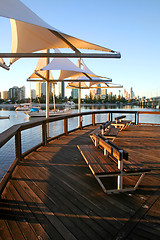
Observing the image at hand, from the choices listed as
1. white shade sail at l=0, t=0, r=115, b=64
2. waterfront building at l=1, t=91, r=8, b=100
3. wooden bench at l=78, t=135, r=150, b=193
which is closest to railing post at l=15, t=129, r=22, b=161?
wooden bench at l=78, t=135, r=150, b=193

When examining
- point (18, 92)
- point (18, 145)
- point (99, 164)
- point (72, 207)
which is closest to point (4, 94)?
point (18, 92)

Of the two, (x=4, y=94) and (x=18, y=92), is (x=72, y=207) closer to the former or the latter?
(x=18, y=92)

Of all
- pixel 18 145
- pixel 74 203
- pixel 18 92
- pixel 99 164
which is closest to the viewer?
pixel 74 203

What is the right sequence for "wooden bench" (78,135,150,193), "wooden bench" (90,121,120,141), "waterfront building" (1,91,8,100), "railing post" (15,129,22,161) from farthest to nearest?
"waterfront building" (1,91,8,100) < "wooden bench" (90,121,120,141) < "railing post" (15,129,22,161) < "wooden bench" (78,135,150,193)

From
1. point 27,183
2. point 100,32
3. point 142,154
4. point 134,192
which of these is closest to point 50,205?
point 27,183

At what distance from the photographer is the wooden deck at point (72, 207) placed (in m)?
1.85

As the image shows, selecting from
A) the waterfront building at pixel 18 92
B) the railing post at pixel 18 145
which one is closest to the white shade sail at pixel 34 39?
the railing post at pixel 18 145

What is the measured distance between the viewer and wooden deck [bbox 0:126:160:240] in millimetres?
1851

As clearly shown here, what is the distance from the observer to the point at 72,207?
231 centimetres

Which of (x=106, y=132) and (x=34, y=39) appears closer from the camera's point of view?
(x=106, y=132)

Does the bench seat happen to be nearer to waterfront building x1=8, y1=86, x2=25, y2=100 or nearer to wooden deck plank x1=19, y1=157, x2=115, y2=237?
wooden deck plank x1=19, y1=157, x2=115, y2=237

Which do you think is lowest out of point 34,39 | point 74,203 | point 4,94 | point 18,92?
point 74,203

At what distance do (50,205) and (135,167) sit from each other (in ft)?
4.84

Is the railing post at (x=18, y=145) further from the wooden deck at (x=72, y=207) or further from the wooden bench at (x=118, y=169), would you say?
the wooden bench at (x=118, y=169)
